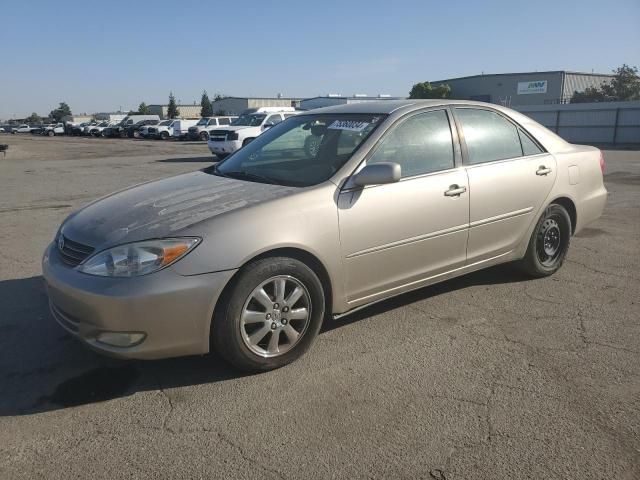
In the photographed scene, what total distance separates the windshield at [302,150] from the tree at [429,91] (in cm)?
6334

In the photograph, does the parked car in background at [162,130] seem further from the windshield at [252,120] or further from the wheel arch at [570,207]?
the wheel arch at [570,207]

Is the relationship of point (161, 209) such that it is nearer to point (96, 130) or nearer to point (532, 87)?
point (96, 130)

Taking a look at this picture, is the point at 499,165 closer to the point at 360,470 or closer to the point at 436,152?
the point at 436,152

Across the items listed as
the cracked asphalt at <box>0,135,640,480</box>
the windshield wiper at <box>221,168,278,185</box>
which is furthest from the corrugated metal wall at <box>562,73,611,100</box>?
the windshield wiper at <box>221,168,278,185</box>

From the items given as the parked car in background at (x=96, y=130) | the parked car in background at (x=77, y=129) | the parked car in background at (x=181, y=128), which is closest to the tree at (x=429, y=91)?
the parked car in background at (x=181, y=128)

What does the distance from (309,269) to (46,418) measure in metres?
1.64

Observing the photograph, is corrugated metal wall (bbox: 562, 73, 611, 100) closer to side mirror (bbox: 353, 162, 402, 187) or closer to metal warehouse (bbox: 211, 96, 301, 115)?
metal warehouse (bbox: 211, 96, 301, 115)

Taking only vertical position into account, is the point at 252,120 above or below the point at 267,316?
above

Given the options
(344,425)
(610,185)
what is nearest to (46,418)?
(344,425)

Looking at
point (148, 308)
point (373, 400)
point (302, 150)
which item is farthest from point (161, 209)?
point (373, 400)

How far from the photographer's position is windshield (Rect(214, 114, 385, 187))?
375 cm

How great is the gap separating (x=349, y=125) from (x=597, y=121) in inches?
1313

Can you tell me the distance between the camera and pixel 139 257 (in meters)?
2.94

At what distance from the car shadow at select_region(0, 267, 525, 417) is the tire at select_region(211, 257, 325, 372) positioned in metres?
0.21
